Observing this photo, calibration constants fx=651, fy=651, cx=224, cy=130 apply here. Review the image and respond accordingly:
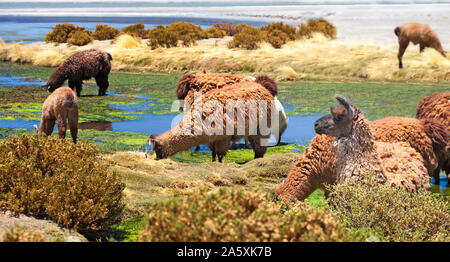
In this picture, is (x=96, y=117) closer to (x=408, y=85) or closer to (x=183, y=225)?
(x=408, y=85)

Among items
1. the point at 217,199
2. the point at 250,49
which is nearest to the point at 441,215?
the point at 217,199

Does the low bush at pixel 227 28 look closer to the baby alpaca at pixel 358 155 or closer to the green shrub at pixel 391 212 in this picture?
the baby alpaca at pixel 358 155

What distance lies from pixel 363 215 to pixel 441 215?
77cm

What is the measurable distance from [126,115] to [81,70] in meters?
3.90

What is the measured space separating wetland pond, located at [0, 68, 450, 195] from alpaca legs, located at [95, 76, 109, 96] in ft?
0.91

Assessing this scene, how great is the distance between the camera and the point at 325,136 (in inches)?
263

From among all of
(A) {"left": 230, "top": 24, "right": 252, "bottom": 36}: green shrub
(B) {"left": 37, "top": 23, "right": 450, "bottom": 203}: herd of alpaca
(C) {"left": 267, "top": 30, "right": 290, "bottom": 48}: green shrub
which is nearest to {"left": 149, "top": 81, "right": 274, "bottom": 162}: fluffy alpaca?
(B) {"left": 37, "top": 23, "right": 450, "bottom": 203}: herd of alpaca

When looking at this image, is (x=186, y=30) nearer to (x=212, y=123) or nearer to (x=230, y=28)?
(x=230, y=28)

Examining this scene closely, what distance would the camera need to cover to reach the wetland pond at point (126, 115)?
13.9 m

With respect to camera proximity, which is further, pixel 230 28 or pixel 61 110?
pixel 230 28

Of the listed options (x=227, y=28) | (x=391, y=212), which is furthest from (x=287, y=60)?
(x=391, y=212)

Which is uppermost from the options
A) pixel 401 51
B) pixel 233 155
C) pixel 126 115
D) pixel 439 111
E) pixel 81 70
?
pixel 439 111

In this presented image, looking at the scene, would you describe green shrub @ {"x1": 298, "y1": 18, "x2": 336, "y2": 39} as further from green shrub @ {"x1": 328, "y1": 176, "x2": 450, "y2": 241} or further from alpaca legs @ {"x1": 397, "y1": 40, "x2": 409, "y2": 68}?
green shrub @ {"x1": 328, "y1": 176, "x2": 450, "y2": 241}

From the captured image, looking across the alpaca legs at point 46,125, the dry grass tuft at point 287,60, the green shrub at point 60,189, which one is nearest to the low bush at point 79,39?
the dry grass tuft at point 287,60
